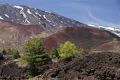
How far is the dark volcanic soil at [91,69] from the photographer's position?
143 feet

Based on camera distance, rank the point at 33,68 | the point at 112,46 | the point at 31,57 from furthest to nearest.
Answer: the point at 112,46 → the point at 31,57 → the point at 33,68

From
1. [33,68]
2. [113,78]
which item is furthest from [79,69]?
[33,68]

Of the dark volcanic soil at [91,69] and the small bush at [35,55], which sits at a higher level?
the dark volcanic soil at [91,69]

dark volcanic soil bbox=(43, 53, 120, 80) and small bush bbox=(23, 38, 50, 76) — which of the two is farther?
small bush bbox=(23, 38, 50, 76)

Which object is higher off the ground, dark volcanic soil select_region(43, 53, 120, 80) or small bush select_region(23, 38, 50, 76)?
dark volcanic soil select_region(43, 53, 120, 80)

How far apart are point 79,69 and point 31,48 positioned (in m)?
29.7

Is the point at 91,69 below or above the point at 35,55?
above

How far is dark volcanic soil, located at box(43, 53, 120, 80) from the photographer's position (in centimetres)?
4362

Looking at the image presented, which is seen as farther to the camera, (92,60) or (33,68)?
(33,68)

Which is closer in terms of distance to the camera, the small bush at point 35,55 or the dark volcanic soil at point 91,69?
the dark volcanic soil at point 91,69

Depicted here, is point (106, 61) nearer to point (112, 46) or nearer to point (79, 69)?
point (79, 69)

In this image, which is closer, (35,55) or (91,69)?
(91,69)

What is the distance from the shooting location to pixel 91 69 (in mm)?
45375

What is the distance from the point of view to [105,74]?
142 ft
